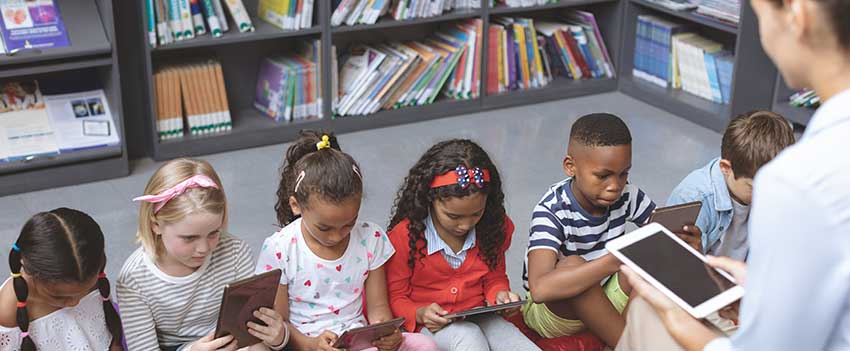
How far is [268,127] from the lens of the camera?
4113 mm

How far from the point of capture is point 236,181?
3.76m

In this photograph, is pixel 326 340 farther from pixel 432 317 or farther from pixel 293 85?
pixel 293 85

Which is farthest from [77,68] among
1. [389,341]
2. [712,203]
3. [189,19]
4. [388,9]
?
[712,203]

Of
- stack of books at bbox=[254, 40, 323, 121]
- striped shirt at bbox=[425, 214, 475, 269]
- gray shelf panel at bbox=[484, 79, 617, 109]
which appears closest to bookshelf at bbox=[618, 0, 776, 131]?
gray shelf panel at bbox=[484, 79, 617, 109]

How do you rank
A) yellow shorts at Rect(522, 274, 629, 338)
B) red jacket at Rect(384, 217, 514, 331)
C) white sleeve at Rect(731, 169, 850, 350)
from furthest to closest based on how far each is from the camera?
yellow shorts at Rect(522, 274, 629, 338) < red jacket at Rect(384, 217, 514, 331) < white sleeve at Rect(731, 169, 850, 350)

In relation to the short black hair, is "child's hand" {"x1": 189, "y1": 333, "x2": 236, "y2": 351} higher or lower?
lower

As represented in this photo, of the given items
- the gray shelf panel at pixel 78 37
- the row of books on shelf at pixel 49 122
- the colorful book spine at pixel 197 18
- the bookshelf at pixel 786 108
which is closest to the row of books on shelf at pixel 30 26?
the gray shelf panel at pixel 78 37

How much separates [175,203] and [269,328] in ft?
1.04

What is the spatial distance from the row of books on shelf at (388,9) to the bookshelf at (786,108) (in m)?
1.34

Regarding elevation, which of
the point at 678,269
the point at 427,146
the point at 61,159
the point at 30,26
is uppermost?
the point at 678,269

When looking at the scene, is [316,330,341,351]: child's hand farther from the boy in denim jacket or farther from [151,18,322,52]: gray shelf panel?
[151,18,322,52]: gray shelf panel

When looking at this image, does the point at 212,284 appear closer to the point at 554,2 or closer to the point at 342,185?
the point at 342,185

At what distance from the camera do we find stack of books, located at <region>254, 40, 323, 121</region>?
4.13 meters

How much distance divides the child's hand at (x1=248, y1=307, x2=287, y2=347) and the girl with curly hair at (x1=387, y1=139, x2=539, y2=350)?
357 millimetres
